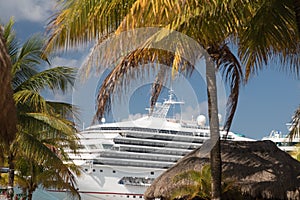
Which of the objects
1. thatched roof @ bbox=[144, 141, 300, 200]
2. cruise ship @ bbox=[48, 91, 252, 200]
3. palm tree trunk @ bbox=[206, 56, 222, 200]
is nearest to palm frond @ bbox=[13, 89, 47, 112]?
thatched roof @ bbox=[144, 141, 300, 200]

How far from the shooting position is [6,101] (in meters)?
6.11

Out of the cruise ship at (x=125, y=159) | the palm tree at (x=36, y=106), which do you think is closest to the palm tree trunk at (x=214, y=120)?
the palm tree at (x=36, y=106)

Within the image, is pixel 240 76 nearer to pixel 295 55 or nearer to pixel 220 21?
pixel 295 55

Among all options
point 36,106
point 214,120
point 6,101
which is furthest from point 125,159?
point 6,101

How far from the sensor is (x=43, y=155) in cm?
1043

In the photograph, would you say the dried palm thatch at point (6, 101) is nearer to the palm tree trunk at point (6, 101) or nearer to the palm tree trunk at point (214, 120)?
the palm tree trunk at point (6, 101)

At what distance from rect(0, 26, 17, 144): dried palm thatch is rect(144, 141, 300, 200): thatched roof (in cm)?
464

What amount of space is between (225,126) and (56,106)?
4.44 metres

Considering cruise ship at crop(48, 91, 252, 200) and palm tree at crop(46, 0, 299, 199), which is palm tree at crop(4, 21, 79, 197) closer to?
palm tree at crop(46, 0, 299, 199)

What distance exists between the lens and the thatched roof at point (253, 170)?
10.1 meters

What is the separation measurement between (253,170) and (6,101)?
5.76 m

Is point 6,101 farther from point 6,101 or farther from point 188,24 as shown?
point 188,24

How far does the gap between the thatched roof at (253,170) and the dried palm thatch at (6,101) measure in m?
4.64

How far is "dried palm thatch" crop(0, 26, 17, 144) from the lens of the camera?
576 centimetres
